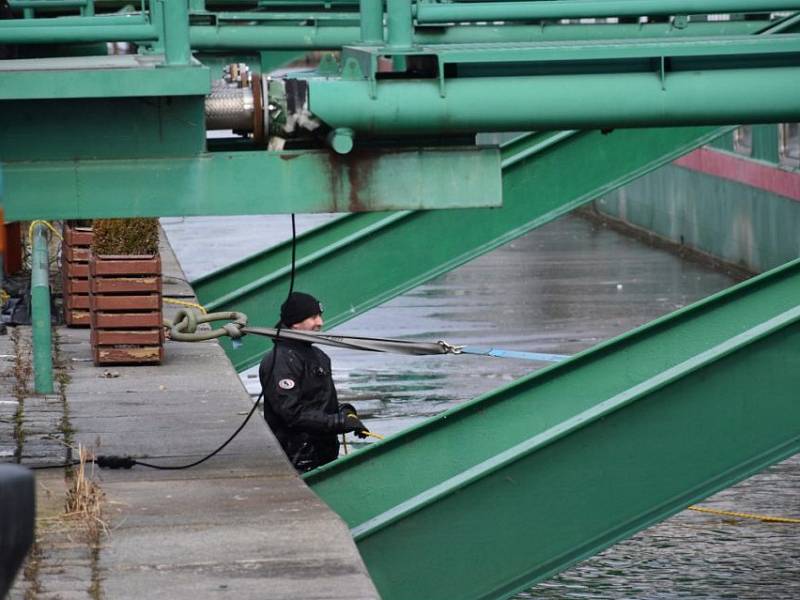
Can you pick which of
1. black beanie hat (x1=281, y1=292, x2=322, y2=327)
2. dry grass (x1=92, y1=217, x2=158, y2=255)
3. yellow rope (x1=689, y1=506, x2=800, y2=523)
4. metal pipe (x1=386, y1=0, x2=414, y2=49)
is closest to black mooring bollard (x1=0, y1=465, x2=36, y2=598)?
metal pipe (x1=386, y1=0, x2=414, y2=49)

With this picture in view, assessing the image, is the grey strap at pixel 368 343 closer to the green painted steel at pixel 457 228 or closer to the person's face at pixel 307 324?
the person's face at pixel 307 324

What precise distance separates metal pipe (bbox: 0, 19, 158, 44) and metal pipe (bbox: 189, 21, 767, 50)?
227 centimetres

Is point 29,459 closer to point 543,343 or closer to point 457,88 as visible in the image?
point 457,88

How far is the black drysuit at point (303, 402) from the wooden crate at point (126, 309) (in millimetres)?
2815

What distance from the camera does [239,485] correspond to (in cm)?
831

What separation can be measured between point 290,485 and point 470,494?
1359mm

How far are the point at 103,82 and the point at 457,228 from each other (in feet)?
21.7

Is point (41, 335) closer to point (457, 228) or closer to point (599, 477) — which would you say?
point (457, 228)

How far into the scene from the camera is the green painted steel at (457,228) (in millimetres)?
13367

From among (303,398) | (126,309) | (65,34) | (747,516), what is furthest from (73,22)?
(747,516)

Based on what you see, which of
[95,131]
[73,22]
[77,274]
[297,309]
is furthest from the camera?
[77,274]

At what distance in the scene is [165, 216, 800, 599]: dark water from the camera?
949 cm

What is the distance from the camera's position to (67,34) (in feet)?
31.6

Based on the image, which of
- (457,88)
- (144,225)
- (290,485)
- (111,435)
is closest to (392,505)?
(290,485)
